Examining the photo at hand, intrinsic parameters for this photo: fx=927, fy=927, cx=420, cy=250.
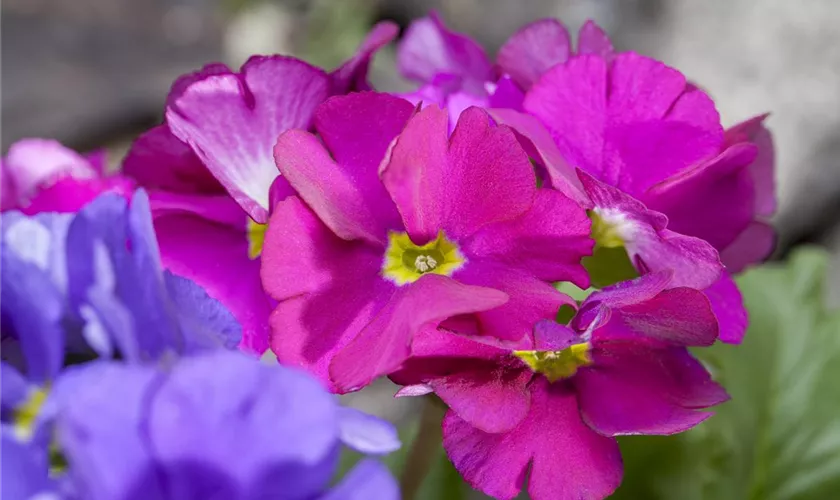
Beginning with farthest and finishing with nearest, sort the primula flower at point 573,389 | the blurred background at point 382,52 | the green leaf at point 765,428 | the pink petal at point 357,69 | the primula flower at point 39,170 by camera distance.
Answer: the blurred background at point 382,52
the green leaf at point 765,428
the primula flower at point 39,170
the pink petal at point 357,69
the primula flower at point 573,389

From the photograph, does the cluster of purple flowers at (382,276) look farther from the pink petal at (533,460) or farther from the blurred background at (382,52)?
the blurred background at (382,52)

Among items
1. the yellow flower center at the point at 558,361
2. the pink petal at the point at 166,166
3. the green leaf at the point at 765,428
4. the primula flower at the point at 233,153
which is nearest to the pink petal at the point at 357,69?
the primula flower at the point at 233,153

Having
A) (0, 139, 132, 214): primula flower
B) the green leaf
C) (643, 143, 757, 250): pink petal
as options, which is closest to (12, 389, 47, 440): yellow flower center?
(0, 139, 132, 214): primula flower

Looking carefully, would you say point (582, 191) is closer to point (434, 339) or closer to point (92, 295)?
point (434, 339)

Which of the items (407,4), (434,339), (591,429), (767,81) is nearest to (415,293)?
(434,339)

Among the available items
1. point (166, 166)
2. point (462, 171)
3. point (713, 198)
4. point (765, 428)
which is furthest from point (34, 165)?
point (765, 428)

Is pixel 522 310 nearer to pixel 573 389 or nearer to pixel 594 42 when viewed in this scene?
pixel 573 389

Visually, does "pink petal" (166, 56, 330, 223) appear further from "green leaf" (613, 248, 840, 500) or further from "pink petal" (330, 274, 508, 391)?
"green leaf" (613, 248, 840, 500)
